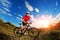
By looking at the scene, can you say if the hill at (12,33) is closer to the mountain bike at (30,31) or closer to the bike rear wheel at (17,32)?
the bike rear wheel at (17,32)

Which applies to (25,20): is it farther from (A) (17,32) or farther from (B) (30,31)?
(A) (17,32)

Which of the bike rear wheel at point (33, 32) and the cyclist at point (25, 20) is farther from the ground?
the cyclist at point (25, 20)

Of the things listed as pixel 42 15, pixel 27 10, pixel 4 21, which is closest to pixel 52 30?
pixel 42 15

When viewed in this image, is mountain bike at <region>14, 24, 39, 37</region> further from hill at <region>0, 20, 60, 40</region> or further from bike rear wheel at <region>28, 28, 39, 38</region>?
hill at <region>0, 20, 60, 40</region>

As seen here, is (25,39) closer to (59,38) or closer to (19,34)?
(19,34)

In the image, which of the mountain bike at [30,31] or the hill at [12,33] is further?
the hill at [12,33]

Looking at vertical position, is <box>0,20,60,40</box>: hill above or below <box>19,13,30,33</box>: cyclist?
below

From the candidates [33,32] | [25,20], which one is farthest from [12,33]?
[33,32]

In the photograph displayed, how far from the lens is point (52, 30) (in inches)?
428

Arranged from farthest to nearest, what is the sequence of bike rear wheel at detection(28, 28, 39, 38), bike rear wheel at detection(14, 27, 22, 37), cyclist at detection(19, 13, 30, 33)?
bike rear wheel at detection(14, 27, 22, 37) → cyclist at detection(19, 13, 30, 33) → bike rear wheel at detection(28, 28, 39, 38)

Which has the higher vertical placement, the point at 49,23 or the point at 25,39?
the point at 49,23

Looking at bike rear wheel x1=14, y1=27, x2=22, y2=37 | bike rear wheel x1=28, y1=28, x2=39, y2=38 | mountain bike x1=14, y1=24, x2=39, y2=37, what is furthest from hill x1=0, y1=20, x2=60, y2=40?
bike rear wheel x1=28, y1=28, x2=39, y2=38

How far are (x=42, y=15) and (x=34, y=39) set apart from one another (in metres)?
1.58

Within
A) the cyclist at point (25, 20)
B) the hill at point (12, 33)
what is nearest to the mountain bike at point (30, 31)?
the cyclist at point (25, 20)
